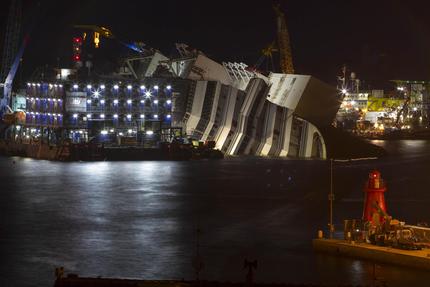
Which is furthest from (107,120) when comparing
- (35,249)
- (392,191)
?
(35,249)

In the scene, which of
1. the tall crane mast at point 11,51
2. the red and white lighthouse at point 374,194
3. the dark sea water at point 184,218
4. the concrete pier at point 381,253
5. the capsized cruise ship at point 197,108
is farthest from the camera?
the tall crane mast at point 11,51

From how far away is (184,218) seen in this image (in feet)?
119

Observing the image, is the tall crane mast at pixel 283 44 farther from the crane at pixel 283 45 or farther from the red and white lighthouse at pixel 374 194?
the red and white lighthouse at pixel 374 194

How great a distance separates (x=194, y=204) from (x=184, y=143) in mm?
36775

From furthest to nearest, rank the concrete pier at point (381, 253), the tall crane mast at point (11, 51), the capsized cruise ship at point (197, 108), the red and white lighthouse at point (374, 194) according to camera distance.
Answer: the tall crane mast at point (11, 51), the capsized cruise ship at point (197, 108), the red and white lighthouse at point (374, 194), the concrete pier at point (381, 253)

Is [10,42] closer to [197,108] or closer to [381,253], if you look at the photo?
[197,108]

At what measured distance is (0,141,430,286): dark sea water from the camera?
23.9 metres

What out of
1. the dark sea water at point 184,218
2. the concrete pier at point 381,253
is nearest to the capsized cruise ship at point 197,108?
the dark sea water at point 184,218

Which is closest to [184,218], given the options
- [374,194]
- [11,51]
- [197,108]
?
[374,194]

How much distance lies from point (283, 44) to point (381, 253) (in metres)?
86.1

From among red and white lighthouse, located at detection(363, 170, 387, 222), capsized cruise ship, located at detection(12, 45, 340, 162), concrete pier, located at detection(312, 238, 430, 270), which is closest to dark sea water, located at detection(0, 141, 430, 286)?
concrete pier, located at detection(312, 238, 430, 270)

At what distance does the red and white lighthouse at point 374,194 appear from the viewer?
23.4 meters

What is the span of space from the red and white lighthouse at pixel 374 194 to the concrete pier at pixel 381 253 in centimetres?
97

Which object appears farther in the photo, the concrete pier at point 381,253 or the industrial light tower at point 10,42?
the industrial light tower at point 10,42
